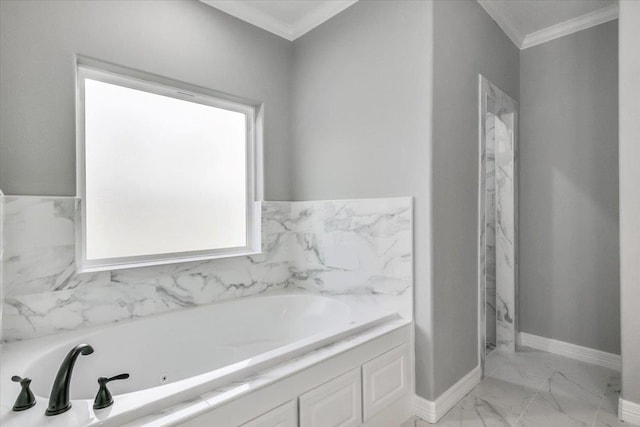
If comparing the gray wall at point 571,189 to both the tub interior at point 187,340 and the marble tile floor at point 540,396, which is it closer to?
the marble tile floor at point 540,396

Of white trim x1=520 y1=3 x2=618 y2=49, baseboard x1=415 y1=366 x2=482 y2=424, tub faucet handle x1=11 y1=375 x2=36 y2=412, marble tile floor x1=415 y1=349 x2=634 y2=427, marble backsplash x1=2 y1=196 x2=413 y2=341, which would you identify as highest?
white trim x1=520 y1=3 x2=618 y2=49

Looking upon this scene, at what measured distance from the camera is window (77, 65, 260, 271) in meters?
1.98

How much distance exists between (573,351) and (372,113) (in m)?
2.46

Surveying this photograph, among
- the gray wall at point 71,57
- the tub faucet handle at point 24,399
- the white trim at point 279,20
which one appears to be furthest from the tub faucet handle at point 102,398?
the white trim at point 279,20

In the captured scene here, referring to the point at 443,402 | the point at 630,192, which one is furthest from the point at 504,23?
the point at 443,402

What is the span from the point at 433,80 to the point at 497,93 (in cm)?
95

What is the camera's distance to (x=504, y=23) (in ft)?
8.73

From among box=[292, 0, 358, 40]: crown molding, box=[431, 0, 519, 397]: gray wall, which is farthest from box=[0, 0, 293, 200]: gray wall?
box=[431, 0, 519, 397]: gray wall

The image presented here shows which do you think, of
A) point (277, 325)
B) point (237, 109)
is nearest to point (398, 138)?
point (237, 109)

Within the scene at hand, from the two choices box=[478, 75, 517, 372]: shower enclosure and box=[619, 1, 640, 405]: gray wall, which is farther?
box=[478, 75, 517, 372]: shower enclosure

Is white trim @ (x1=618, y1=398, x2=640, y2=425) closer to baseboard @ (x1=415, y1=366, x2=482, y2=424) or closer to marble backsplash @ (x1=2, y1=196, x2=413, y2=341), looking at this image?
baseboard @ (x1=415, y1=366, x2=482, y2=424)

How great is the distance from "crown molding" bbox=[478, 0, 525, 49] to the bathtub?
2.24m

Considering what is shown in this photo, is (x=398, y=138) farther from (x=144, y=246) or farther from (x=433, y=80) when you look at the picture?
(x=144, y=246)

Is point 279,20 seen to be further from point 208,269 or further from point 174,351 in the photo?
point 174,351
